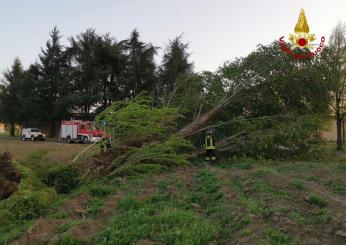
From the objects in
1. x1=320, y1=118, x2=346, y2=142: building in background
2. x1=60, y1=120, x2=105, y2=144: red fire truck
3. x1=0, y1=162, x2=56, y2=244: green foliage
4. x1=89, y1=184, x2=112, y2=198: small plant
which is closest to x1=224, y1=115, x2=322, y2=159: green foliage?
x1=320, y1=118, x2=346, y2=142: building in background

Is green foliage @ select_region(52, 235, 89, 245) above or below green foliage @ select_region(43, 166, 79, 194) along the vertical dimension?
below

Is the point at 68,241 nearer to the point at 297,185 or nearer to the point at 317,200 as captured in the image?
the point at 317,200

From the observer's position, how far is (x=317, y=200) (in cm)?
589

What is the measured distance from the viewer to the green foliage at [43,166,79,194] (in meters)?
9.05

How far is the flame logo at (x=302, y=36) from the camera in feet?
49.2

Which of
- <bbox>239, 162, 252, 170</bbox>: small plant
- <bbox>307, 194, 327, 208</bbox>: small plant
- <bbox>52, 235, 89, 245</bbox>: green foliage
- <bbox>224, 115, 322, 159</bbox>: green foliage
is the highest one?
<bbox>224, 115, 322, 159</bbox>: green foliage

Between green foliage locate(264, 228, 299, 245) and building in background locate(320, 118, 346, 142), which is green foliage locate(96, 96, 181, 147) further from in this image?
green foliage locate(264, 228, 299, 245)

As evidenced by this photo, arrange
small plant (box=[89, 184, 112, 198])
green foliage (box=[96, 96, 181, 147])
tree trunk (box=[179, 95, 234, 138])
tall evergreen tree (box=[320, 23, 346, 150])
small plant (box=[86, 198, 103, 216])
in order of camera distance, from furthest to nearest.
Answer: tall evergreen tree (box=[320, 23, 346, 150]), tree trunk (box=[179, 95, 234, 138]), green foliage (box=[96, 96, 181, 147]), small plant (box=[89, 184, 112, 198]), small plant (box=[86, 198, 103, 216])

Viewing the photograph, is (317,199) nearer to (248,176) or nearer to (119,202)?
(248,176)

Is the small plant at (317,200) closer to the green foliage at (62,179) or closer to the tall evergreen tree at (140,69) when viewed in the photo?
the green foliage at (62,179)

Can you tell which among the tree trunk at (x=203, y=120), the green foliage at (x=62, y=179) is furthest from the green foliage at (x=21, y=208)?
the tree trunk at (x=203, y=120)

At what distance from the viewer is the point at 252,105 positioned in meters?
13.8

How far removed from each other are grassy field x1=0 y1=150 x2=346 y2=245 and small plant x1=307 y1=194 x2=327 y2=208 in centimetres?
1

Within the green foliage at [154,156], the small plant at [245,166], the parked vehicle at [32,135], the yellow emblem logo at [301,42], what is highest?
the yellow emblem logo at [301,42]
